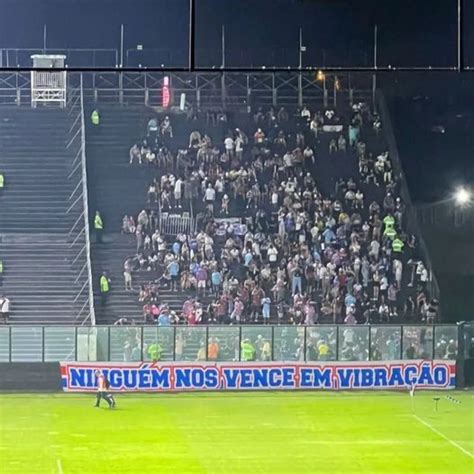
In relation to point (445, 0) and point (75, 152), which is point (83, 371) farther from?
point (445, 0)

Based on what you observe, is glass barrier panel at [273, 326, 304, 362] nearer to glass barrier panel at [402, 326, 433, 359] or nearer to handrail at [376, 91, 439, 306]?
glass barrier panel at [402, 326, 433, 359]

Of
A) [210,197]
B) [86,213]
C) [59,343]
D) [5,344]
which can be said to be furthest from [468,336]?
[86,213]

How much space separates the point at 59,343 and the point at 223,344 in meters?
2.64

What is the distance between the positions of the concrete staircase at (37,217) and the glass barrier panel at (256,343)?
4.69 metres

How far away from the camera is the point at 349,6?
91.4 feet

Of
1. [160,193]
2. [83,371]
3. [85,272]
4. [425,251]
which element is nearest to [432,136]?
[425,251]

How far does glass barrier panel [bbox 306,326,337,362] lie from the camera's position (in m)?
22.1

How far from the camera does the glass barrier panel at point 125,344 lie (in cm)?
2161

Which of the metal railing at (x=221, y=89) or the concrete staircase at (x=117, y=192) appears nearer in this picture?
the concrete staircase at (x=117, y=192)

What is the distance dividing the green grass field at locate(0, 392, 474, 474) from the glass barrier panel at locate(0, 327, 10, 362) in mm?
A: 658

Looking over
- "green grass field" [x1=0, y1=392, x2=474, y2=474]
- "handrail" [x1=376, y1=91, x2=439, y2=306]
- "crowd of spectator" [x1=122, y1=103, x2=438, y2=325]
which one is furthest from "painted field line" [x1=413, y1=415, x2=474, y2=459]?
"handrail" [x1=376, y1=91, x2=439, y2=306]

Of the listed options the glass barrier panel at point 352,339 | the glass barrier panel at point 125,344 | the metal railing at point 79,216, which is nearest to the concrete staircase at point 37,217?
the metal railing at point 79,216

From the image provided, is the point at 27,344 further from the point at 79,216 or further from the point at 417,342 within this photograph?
the point at 79,216

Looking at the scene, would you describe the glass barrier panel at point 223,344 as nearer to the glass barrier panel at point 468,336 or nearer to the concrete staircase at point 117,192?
the concrete staircase at point 117,192
